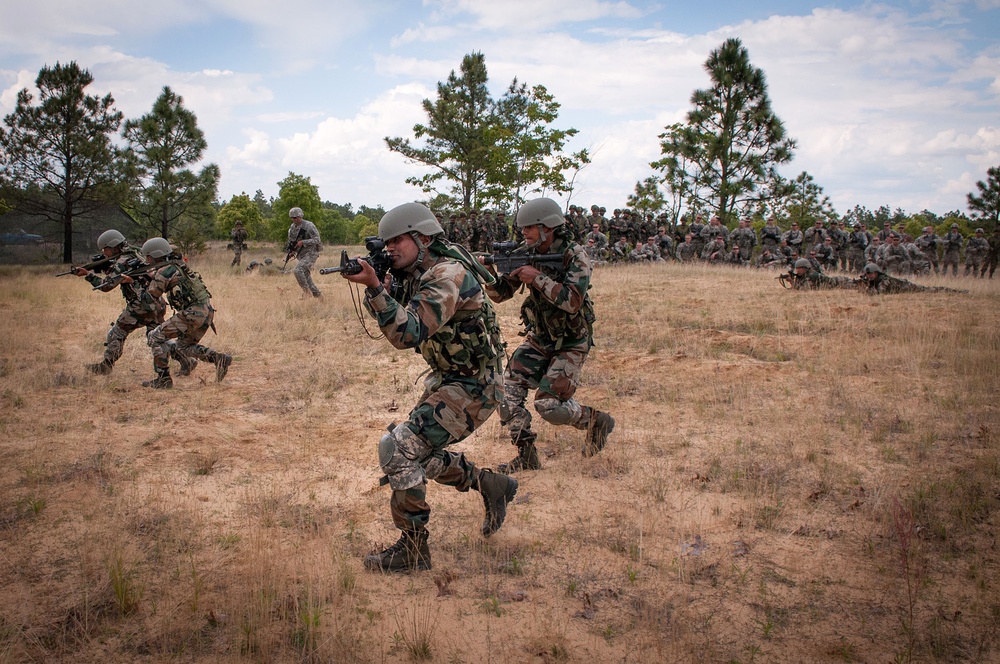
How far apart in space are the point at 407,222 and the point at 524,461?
2388 mm

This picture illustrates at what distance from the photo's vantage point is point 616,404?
719 cm

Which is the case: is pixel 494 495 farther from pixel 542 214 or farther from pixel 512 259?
pixel 542 214

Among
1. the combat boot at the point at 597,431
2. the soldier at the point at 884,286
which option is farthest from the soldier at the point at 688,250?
the combat boot at the point at 597,431

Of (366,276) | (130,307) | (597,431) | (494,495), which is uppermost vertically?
(366,276)

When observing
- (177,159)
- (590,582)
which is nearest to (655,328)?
(590,582)

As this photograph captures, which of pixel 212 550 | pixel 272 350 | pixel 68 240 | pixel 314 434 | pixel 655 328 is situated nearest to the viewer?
pixel 212 550

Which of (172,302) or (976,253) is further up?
(976,253)

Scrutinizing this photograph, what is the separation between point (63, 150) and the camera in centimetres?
2252

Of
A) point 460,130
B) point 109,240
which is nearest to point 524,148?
point 460,130

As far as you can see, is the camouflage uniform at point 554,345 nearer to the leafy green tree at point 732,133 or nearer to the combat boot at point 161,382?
the combat boot at point 161,382

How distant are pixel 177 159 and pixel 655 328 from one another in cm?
2088

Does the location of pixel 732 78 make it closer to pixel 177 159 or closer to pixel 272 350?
pixel 177 159

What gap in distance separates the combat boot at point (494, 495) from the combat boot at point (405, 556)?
1.58ft

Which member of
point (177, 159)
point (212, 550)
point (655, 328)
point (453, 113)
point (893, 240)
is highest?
point (453, 113)
